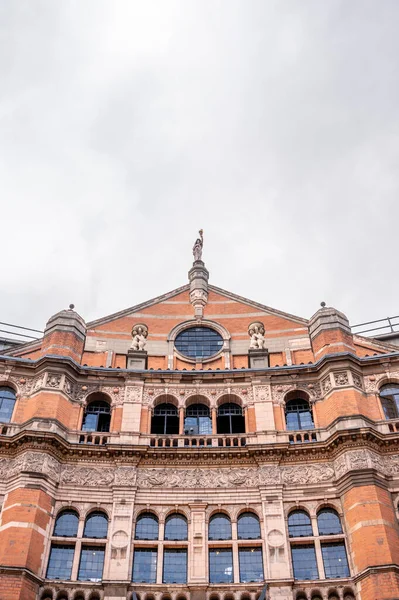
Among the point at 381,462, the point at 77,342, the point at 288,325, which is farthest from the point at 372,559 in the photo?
the point at 77,342

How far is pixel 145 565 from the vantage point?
72.5 feet

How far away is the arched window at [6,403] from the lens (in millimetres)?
25828

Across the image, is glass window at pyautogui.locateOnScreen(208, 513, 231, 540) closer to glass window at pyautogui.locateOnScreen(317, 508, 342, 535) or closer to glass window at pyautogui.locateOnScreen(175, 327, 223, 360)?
glass window at pyautogui.locateOnScreen(317, 508, 342, 535)

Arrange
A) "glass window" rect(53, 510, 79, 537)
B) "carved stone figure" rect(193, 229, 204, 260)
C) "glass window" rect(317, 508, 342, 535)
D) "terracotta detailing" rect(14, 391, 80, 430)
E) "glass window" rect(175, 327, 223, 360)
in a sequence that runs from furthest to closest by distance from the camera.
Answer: "carved stone figure" rect(193, 229, 204, 260), "glass window" rect(175, 327, 223, 360), "terracotta detailing" rect(14, 391, 80, 430), "glass window" rect(53, 510, 79, 537), "glass window" rect(317, 508, 342, 535)

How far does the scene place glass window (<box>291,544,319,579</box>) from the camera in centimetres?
2164

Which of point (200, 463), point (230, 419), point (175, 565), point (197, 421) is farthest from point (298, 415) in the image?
point (175, 565)

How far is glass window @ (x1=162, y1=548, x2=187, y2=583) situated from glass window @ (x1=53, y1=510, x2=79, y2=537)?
3350mm

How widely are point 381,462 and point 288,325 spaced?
8642mm

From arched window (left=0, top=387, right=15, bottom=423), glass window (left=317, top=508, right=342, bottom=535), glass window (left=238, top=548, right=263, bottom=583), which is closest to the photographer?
glass window (left=238, top=548, right=263, bottom=583)

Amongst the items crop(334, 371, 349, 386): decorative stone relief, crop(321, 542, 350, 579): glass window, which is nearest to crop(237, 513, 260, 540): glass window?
crop(321, 542, 350, 579): glass window

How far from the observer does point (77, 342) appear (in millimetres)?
28500

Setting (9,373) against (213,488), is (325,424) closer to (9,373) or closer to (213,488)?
(213,488)

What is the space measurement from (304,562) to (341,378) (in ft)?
24.3

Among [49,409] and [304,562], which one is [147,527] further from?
[49,409]
